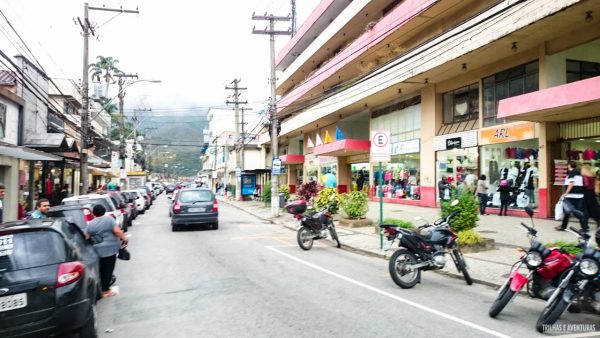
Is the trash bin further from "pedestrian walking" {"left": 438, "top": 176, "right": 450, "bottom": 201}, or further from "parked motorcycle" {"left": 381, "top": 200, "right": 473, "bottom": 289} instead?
"parked motorcycle" {"left": 381, "top": 200, "right": 473, "bottom": 289}

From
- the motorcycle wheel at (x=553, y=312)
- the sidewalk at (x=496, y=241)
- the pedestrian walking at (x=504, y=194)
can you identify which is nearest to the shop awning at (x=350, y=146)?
the sidewalk at (x=496, y=241)

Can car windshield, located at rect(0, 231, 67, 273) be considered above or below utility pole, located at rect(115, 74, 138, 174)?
below

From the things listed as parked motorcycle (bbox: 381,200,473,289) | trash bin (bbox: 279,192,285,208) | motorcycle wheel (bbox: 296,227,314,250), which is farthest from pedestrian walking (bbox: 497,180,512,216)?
trash bin (bbox: 279,192,285,208)

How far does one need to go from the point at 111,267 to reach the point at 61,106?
31.5 meters

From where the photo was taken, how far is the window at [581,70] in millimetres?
15328

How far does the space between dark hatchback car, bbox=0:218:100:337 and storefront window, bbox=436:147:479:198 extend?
1594cm

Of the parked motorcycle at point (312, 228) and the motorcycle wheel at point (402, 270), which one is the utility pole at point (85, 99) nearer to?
the parked motorcycle at point (312, 228)

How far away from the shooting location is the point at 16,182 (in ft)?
61.9

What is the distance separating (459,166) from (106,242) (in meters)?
16.3

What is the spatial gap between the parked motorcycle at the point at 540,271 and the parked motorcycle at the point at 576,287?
0.18 metres

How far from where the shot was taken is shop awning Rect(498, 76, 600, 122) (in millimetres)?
11680

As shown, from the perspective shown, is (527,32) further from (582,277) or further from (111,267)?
(111,267)

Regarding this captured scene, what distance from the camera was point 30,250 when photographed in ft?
15.3

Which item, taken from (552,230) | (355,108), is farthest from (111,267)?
(355,108)
